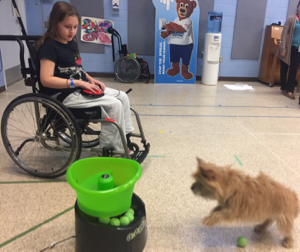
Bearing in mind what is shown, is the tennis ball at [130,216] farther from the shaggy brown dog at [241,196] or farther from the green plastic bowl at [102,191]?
the shaggy brown dog at [241,196]

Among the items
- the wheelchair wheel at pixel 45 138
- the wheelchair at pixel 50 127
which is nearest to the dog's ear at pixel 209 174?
the wheelchair at pixel 50 127

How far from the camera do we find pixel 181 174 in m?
1.64

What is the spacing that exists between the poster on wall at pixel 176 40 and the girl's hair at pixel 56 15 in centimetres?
317

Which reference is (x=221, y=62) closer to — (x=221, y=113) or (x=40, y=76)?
(x=221, y=113)

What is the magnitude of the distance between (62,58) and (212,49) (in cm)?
348

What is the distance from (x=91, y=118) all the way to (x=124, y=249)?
2.46ft

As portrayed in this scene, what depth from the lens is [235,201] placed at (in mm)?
935

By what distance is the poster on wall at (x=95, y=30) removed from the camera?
14.9ft

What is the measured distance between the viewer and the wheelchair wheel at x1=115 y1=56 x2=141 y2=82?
4441 mm

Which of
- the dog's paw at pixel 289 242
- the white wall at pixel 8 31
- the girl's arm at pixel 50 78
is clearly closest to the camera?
the dog's paw at pixel 289 242

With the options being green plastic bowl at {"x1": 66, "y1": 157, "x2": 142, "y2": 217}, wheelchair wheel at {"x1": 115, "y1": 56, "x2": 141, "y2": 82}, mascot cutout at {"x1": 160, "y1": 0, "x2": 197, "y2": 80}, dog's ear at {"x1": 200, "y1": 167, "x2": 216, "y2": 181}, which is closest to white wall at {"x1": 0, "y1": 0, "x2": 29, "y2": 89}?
wheelchair wheel at {"x1": 115, "y1": 56, "x2": 141, "y2": 82}

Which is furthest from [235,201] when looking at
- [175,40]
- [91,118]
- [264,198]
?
[175,40]

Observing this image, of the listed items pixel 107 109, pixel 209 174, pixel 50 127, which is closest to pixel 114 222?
pixel 209 174

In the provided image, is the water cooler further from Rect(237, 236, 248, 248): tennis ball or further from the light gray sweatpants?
Rect(237, 236, 248, 248): tennis ball
